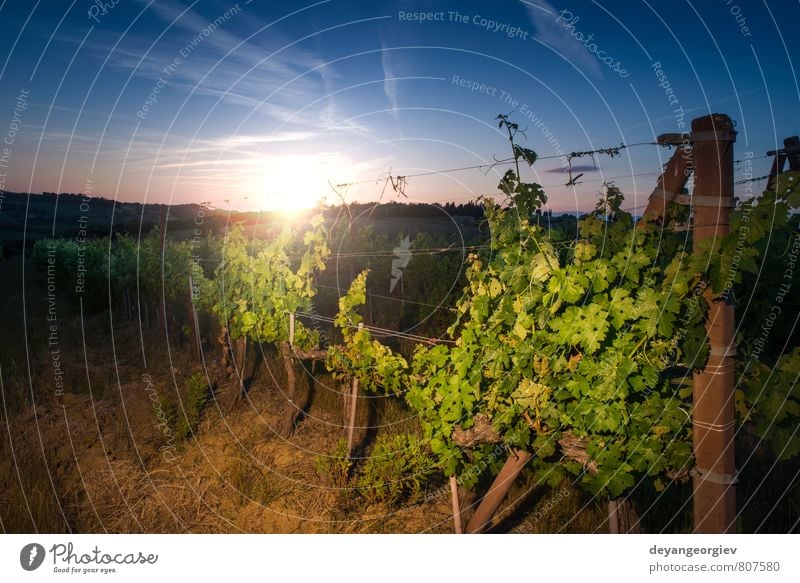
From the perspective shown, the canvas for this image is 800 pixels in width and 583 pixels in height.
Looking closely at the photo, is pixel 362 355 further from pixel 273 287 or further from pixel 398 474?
pixel 273 287

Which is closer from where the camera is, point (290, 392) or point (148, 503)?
point (148, 503)

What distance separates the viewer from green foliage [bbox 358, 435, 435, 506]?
4.81 m

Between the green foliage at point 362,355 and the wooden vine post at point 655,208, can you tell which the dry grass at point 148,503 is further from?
the wooden vine post at point 655,208

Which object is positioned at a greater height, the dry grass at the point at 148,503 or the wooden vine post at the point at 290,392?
the wooden vine post at the point at 290,392

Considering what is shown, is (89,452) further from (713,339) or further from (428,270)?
(428,270)

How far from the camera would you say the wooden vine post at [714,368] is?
3.07 metres

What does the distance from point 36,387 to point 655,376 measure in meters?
8.34

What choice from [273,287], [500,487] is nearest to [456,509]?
[500,487]

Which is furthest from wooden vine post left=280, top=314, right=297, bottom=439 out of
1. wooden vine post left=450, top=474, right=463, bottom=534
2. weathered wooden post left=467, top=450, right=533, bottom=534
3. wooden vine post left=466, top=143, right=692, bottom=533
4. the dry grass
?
wooden vine post left=466, top=143, right=692, bottom=533

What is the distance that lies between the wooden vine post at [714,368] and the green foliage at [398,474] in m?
2.24
